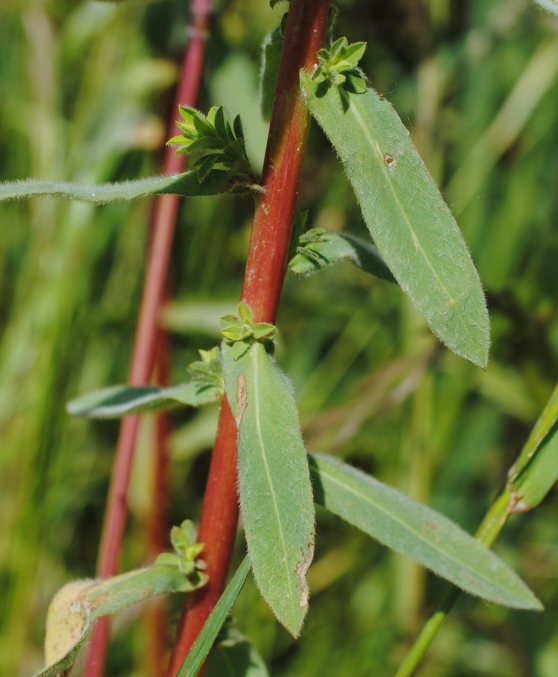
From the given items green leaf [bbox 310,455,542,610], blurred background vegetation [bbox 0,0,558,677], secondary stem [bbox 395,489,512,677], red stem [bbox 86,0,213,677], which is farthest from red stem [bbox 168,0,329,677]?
blurred background vegetation [bbox 0,0,558,677]

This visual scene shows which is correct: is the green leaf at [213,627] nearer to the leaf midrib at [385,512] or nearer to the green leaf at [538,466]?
the leaf midrib at [385,512]

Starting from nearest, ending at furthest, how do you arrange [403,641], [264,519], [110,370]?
[264,519] < [403,641] < [110,370]

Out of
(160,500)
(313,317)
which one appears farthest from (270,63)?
(313,317)

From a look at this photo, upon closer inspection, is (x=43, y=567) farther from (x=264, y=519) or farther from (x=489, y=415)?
(x=264, y=519)

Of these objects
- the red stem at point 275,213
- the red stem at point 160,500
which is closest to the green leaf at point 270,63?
the red stem at point 275,213

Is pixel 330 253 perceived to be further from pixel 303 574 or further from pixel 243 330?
pixel 303 574

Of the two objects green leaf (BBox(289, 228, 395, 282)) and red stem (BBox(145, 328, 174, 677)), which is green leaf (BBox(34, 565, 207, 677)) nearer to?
green leaf (BBox(289, 228, 395, 282))

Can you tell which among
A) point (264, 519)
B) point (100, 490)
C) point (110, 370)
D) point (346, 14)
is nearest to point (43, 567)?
point (100, 490)
